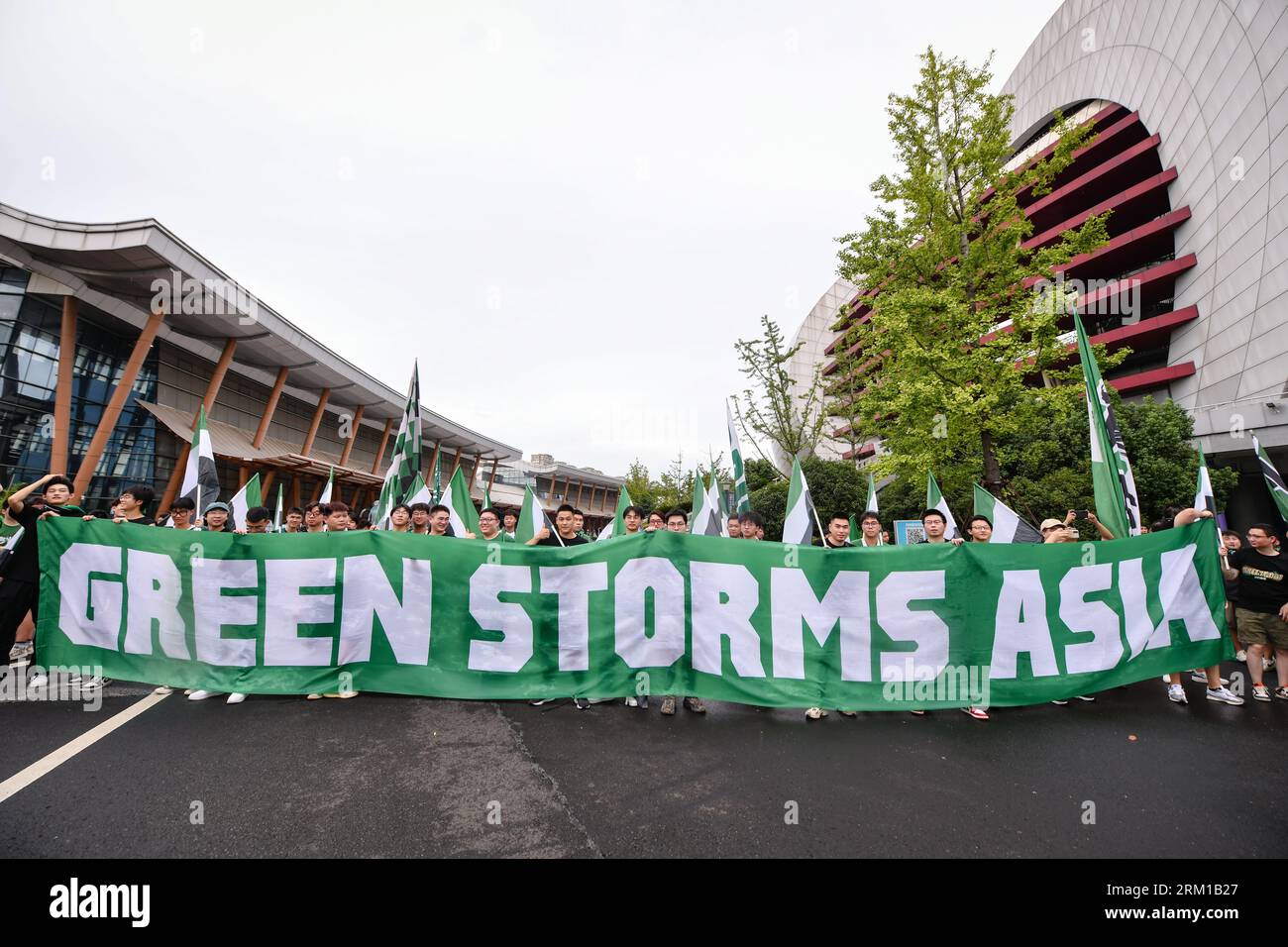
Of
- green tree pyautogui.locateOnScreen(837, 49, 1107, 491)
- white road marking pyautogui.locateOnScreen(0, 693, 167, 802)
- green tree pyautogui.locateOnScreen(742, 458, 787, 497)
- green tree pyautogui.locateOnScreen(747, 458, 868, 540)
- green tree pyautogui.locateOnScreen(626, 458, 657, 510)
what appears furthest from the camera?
green tree pyautogui.locateOnScreen(626, 458, 657, 510)

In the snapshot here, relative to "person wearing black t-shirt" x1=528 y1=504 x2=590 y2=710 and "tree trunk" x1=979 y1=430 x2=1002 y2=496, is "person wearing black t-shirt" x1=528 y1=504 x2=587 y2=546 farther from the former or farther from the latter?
"tree trunk" x1=979 y1=430 x2=1002 y2=496

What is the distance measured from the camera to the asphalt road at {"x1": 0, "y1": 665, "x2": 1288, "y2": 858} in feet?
8.65

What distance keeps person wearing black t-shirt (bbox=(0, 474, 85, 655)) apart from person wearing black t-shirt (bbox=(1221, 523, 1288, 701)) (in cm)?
1130

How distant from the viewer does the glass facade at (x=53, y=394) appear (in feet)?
47.3

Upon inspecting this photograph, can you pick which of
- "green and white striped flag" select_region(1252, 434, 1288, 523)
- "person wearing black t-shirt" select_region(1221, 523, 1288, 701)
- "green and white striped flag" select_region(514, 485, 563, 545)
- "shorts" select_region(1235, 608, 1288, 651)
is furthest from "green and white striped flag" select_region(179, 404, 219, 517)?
"green and white striped flag" select_region(1252, 434, 1288, 523)

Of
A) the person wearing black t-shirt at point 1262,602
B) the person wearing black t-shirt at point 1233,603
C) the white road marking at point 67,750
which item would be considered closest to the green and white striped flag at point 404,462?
the white road marking at point 67,750

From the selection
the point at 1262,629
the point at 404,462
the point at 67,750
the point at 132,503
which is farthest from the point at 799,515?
the point at 132,503

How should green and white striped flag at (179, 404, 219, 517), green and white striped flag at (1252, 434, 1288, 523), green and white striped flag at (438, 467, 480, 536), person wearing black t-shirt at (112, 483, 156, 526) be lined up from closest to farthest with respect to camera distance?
person wearing black t-shirt at (112, 483, 156, 526), green and white striped flag at (1252, 434, 1288, 523), green and white striped flag at (179, 404, 219, 517), green and white striped flag at (438, 467, 480, 536)

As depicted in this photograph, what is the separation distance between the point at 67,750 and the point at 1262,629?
1021 cm

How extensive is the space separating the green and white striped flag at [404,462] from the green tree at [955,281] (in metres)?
10.8

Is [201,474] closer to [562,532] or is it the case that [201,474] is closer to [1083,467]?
[562,532]

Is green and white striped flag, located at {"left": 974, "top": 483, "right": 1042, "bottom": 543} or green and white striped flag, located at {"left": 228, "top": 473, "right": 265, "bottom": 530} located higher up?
green and white striped flag, located at {"left": 228, "top": 473, "right": 265, "bottom": 530}

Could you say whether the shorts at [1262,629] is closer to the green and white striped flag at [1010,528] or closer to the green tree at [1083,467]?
the green and white striped flag at [1010,528]
